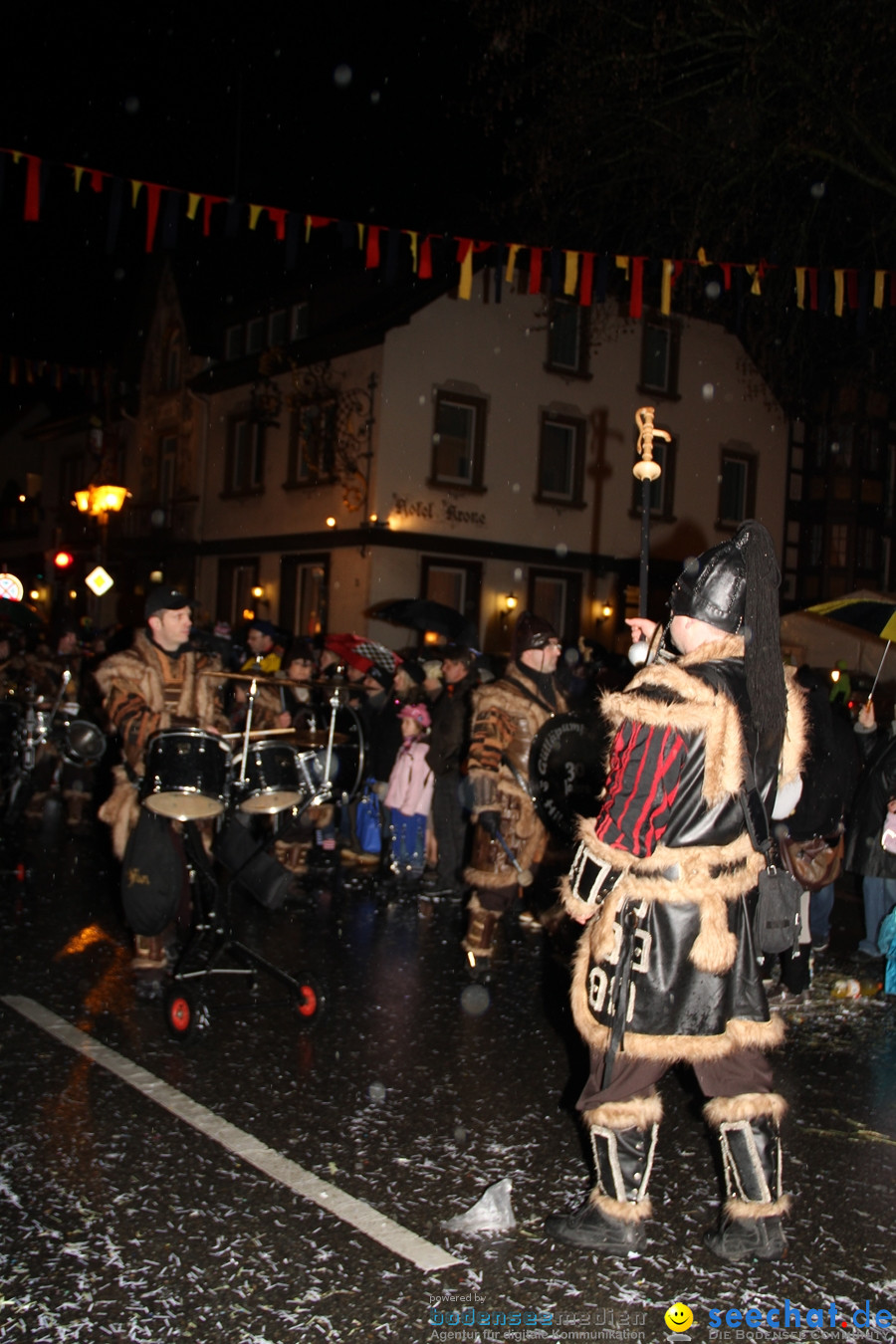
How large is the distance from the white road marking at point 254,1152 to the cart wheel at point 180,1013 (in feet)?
0.91

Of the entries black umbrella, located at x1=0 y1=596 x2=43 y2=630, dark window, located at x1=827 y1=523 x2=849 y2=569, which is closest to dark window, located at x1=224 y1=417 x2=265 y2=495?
black umbrella, located at x1=0 y1=596 x2=43 y2=630

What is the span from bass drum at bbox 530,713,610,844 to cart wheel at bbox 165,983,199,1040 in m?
2.49

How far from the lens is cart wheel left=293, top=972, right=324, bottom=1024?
5.76 metres

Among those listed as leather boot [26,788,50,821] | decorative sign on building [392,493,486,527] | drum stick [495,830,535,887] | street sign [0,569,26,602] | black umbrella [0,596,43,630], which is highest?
decorative sign on building [392,493,486,527]

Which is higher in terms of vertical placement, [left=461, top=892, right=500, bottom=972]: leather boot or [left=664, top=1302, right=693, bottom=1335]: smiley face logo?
[left=461, top=892, right=500, bottom=972]: leather boot

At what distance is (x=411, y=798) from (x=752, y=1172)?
7260mm

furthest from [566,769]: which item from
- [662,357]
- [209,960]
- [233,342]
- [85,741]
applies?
[233,342]

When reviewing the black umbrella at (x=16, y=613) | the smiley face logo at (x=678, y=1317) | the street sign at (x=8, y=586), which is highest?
the street sign at (x=8, y=586)

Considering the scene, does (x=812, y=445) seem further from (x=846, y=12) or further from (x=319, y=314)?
(x=846, y=12)

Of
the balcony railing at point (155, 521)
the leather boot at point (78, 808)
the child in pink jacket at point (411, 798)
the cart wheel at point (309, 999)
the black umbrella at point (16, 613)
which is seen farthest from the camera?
the balcony railing at point (155, 521)

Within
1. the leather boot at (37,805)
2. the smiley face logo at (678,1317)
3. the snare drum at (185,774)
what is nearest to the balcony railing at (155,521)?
the leather boot at (37,805)

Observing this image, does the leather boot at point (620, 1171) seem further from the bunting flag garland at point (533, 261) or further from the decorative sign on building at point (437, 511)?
the decorative sign on building at point (437, 511)

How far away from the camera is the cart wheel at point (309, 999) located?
5762mm

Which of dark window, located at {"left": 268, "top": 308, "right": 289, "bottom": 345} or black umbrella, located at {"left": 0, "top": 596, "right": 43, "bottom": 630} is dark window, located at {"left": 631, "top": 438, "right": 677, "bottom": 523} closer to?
dark window, located at {"left": 268, "top": 308, "right": 289, "bottom": 345}
